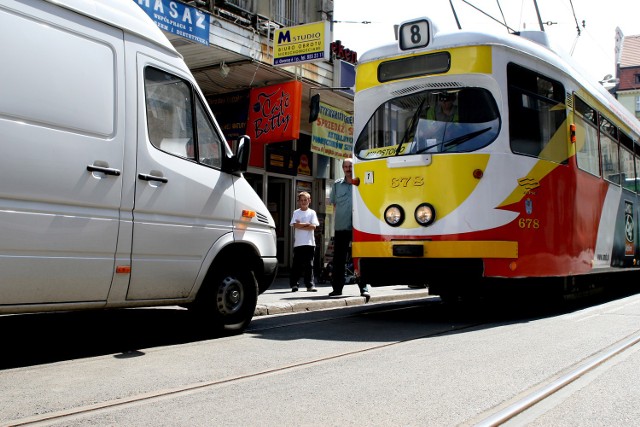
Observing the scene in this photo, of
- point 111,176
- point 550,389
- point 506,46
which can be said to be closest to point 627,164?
point 506,46

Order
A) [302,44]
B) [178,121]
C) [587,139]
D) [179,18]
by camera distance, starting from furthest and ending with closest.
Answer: [302,44] < [179,18] < [587,139] < [178,121]

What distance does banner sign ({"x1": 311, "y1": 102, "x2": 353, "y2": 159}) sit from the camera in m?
15.5

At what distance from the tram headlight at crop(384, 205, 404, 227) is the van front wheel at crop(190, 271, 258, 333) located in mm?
1850

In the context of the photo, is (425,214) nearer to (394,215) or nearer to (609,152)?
(394,215)

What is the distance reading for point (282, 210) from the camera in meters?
16.9

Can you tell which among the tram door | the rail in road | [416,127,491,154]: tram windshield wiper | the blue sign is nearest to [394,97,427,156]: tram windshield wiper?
[416,127,491,154]: tram windshield wiper

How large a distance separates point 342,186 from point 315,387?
6.46m

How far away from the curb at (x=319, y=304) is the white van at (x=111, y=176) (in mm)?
1920

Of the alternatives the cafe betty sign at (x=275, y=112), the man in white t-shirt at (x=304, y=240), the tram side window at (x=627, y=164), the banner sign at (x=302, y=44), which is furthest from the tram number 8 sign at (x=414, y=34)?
the cafe betty sign at (x=275, y=112)

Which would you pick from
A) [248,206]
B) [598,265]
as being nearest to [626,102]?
[598,265]

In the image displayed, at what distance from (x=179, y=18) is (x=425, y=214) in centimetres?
596

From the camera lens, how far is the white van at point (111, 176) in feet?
15.0

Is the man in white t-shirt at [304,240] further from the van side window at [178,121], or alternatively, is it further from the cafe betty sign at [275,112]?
the van side window at [178,121]

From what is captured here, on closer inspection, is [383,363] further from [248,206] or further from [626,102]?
[626,102]
